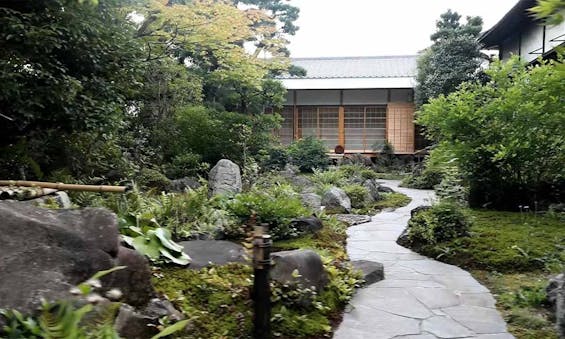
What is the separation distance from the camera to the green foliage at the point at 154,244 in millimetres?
3949

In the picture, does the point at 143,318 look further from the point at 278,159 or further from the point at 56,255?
the point at 278,159

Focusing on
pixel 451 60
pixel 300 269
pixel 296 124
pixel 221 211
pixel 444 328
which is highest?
pixel 451 60

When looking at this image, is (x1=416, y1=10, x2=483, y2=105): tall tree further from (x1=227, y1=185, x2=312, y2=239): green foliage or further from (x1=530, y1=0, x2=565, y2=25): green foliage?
(x1=530, y1=0, x2=565, y2=25): green foliage

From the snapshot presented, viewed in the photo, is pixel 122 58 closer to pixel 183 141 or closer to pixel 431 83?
pixel 183 141

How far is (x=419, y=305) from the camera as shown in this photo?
402 cm

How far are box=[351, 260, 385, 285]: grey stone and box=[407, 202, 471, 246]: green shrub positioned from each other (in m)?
1.32

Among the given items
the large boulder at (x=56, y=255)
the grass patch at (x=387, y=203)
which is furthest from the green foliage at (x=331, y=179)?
the large boulder at (x=56, y=255)

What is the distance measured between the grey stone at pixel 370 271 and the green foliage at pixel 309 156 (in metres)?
11.8

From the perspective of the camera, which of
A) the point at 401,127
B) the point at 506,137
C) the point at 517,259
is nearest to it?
the point at 517,259

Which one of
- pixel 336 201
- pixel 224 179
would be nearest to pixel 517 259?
pixel 336 201

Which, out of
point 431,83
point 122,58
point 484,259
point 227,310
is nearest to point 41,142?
point 122,58

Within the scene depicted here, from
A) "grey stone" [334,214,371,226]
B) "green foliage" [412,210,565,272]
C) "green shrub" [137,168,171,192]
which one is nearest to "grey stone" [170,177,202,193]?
"green shrub" [137,168,171,192]

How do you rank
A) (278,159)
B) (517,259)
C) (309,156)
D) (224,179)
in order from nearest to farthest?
1. (517,259)
2. (224,179)
3. (278,159)
4. (309,156)

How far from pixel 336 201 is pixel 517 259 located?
15.0 ft
